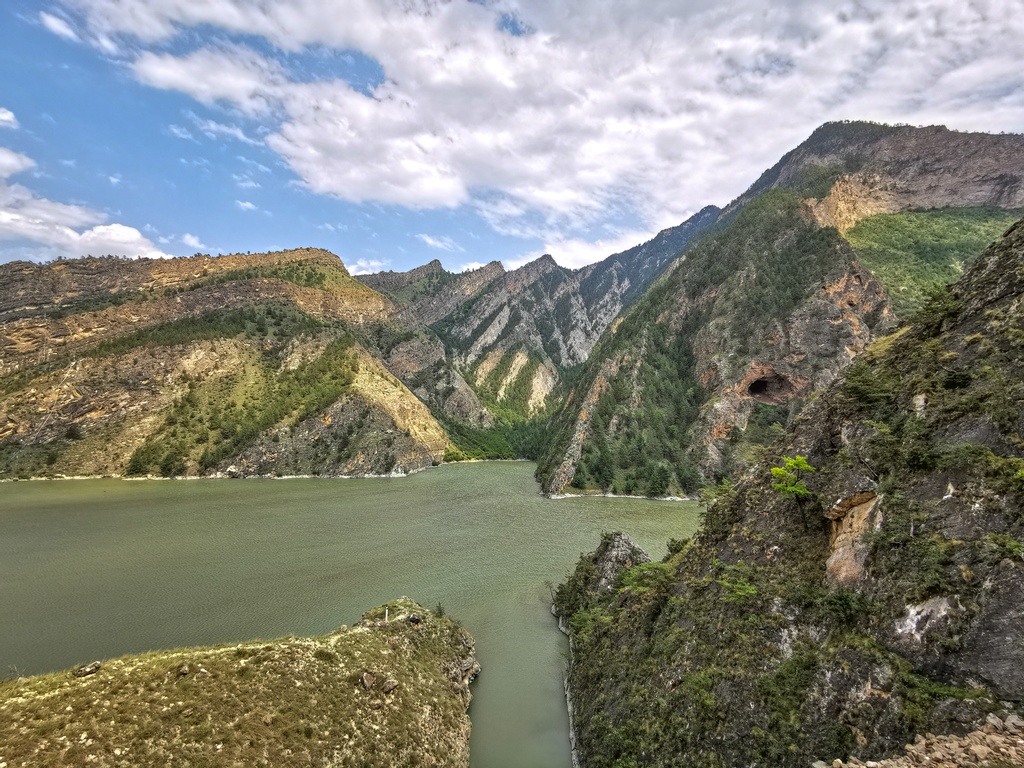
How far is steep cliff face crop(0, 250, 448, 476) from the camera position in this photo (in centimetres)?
9088

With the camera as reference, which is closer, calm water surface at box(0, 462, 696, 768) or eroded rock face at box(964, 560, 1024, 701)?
eroded rock face at box(964, 560, 1024, 701)

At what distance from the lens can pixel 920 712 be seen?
9383mm

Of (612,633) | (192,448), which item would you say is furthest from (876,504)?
(192,448)

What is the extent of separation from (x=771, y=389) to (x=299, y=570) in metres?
91.9

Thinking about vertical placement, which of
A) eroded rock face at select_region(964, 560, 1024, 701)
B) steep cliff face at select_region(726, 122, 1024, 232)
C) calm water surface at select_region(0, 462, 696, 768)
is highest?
steep cliff face at select_region(726, 122, 1024, 232)

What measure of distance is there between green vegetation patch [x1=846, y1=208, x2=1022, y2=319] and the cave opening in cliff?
945 inches

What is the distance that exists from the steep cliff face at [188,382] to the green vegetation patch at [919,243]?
363ft

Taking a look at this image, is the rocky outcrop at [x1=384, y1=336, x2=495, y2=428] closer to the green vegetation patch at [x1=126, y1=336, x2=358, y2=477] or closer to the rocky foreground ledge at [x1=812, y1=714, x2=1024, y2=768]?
the green vegetation patch at [x1=126, y1=336, x2=358, y2=477]

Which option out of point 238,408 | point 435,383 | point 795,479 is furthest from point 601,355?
point 795,479

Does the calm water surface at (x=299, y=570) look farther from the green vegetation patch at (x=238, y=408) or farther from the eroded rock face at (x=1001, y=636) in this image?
the green vegetation patch at (x=238, y=408)

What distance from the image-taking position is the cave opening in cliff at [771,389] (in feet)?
306

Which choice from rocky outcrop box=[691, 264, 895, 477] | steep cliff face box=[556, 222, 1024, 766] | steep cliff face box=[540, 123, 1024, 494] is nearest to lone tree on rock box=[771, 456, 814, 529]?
steep cliff face box=[556, 222, 1024, 766]

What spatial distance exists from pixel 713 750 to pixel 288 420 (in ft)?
362

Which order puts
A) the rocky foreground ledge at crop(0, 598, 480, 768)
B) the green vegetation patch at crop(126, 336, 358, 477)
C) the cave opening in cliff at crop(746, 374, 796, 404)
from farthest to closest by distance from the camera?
the cave opening in cliff at crop(746, 374, 796, 404) → the green vegetation patch at crop(126, 336, 358, 477) → the rocky foreground ledge at crop(0, 598, 480, 768)
